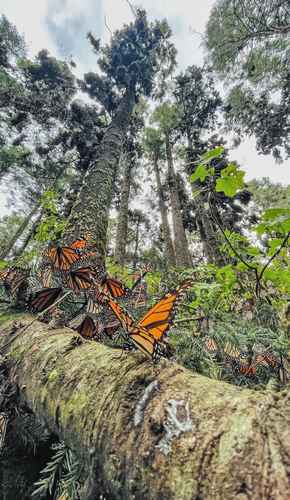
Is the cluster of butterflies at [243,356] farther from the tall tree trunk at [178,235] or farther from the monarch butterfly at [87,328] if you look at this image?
the tall tree trunk at [178,235]

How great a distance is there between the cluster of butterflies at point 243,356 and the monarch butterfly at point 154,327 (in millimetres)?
878

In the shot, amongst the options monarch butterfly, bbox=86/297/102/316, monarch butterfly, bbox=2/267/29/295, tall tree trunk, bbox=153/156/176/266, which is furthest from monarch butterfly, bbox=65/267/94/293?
tall tree trunk, bbox=153/156/176/266

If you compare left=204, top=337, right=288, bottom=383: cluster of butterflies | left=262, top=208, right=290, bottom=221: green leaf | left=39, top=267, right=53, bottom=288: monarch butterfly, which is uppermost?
left=262, top=208, right=290, bottom=221: green leaf

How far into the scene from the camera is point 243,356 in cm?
194

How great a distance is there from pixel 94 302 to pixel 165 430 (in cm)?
120

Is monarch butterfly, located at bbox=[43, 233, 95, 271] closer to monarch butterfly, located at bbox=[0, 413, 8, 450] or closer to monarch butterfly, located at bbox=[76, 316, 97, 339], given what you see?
monarch butterfly, located at bbox=[76, 316, 97, 339]

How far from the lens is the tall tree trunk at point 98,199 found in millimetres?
2896

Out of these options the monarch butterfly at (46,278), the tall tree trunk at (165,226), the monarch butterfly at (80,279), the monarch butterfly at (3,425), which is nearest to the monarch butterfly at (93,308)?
the monarch butterfly at (80,279)

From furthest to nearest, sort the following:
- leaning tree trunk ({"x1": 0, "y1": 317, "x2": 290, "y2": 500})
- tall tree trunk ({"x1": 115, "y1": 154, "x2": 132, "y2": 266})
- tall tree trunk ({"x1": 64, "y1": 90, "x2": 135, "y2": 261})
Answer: tall tree trunk ({"x1": 115, "y1": 154, "x2": 132, "y2": 266}) < tall tree trunk ({"x1": 64, "y1": 90, "x2": 135, "y2": 261}) < leaning tree trunk ({"x1": 0, "y1": 317, "x2": 290, "y2": 500})

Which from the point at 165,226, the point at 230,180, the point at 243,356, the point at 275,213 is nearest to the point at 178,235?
the point at 165,226

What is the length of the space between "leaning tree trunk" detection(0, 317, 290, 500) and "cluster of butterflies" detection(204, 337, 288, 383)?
1183 millimetres

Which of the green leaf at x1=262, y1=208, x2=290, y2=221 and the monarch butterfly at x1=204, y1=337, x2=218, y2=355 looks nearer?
the green leaf at x1=262, y1=208, x2=290, y2=221

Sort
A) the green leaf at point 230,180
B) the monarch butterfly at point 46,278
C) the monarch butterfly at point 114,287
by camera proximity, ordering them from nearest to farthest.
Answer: the green leaf at point 230,180
the monarch butterfly at point 114,287
the monarch butterfly at point 46,278

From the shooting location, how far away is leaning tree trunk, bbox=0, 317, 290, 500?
0.40m
